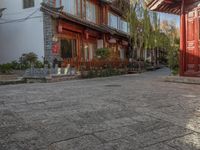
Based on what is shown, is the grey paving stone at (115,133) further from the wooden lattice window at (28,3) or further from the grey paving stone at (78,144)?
the wooden lattice window at (28,3)

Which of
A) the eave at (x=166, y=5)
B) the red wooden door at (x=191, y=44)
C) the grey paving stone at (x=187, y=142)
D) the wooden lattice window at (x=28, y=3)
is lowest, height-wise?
the grey paving stone at (x=187, y=142)

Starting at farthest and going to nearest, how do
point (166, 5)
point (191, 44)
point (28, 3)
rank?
point (28, 3) → point (166, 5) → point (191, 44)

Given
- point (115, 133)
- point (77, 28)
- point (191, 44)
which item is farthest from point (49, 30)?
point (115, 133)

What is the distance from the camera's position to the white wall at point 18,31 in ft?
52.1

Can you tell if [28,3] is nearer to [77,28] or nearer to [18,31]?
[18,31]

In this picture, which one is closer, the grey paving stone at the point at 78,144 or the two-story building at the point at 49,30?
the grey paving stone at the point at 78,144

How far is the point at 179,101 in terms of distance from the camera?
6.32 m

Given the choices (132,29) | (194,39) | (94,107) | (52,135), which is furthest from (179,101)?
(132,29)

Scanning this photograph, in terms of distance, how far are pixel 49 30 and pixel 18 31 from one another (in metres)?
2.59

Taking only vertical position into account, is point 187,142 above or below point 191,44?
below

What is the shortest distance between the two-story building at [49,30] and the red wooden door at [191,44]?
6.09 metres

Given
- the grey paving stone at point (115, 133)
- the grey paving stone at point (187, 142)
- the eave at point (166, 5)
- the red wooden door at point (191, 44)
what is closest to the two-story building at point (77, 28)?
the eave at point (166, 5)

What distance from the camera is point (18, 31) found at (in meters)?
17.0

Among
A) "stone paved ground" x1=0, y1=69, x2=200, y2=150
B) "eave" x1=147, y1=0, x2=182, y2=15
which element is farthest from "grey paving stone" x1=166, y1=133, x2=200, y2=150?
"eave" x1=147, y1=0, x2=182, y2=15
